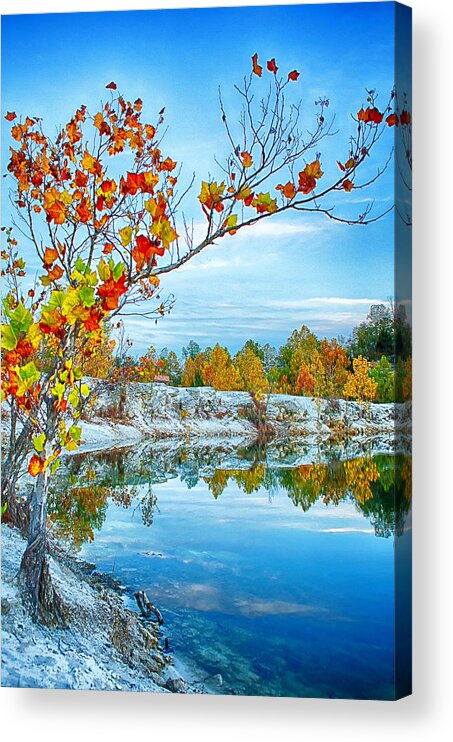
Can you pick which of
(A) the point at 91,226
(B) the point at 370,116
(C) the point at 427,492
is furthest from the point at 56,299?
(C) the point at 427,492

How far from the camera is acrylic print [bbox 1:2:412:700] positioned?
16.3 ft

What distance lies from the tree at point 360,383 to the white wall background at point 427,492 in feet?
0.75

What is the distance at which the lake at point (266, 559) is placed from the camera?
4891 millimetres

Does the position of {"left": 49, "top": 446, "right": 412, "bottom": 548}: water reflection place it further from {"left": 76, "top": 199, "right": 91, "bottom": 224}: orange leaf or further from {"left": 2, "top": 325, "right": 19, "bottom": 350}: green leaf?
{"left": 76, "top": 199, "right": 91, "bottom": 224}: orange leaf

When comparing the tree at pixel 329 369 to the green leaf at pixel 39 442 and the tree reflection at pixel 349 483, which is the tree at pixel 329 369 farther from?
the green leaf at pixel 39 442

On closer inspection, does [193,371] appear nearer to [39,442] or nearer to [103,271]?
[103,271]

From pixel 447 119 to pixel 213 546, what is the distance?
2192mm

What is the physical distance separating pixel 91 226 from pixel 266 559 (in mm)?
1760

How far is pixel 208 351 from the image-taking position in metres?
5.23

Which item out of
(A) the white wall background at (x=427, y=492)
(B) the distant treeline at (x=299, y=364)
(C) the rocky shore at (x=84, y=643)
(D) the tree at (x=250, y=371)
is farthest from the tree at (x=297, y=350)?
(C) the rocky shore at (x=84, y=643)

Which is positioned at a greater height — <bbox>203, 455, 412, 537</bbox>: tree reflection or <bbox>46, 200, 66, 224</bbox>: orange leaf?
<bbox>46, 200, 66, 224</bbox>: orange leaf

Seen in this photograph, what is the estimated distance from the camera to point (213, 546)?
5078 millimetres

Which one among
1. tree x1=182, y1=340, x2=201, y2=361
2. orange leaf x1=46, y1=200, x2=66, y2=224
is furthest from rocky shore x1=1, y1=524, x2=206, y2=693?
orange leaf x1=46, y1=200, x2=66, y2=224

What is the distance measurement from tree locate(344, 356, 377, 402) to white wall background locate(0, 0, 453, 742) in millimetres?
229
